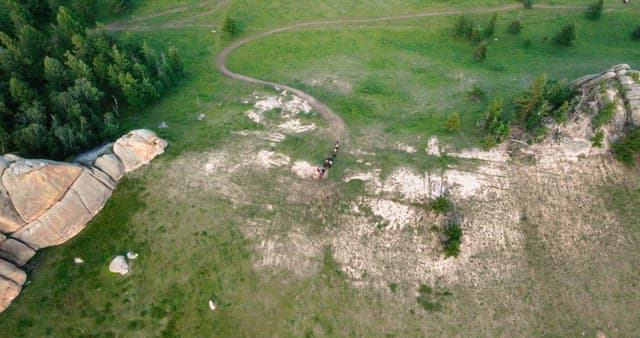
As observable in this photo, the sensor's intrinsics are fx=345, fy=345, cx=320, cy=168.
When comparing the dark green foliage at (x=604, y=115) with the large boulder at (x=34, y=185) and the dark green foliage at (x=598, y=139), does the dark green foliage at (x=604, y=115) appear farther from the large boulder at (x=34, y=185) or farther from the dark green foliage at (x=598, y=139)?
the large boulder at (x=34, y=185)

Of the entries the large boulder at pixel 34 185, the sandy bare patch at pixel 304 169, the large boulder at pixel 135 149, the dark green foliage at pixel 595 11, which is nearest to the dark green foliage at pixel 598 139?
the sandy bare patch at pixel 304 169

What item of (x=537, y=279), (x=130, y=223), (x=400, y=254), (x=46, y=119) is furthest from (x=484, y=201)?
(x=46, y=119)

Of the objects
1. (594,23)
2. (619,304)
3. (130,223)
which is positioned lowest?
(619,304)

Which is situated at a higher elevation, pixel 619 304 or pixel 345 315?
pixel 345 315

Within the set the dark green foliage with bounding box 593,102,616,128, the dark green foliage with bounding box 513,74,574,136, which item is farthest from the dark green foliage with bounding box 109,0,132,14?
the dark green foliage with bounding box 593,102,616,128

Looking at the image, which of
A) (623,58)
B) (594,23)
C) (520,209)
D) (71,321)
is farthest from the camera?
(594,23)

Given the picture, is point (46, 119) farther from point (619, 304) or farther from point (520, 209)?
point (619, 304)

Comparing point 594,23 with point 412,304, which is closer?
point 412,304
